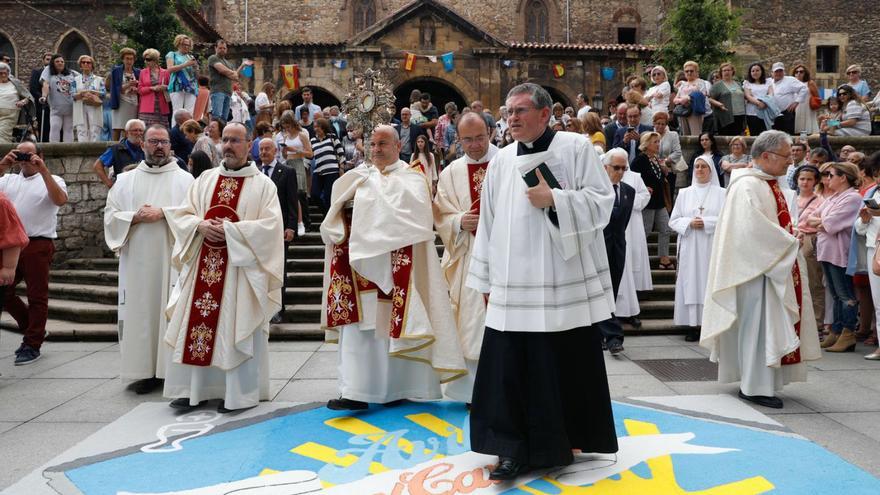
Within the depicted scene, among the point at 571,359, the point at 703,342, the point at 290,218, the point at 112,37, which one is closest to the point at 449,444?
the point at 571,359

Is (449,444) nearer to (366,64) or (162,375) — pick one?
(162,375)

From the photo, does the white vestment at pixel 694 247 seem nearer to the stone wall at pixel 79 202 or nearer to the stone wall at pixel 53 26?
the stone wall at pixel 79 202

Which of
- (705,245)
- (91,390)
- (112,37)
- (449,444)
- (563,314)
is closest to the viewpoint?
(563,314)

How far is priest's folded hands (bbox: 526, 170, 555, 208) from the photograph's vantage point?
12.5ft

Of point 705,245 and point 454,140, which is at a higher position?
point 454,140

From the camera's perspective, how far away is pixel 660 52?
2214 cm

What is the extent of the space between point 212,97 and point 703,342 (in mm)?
10290

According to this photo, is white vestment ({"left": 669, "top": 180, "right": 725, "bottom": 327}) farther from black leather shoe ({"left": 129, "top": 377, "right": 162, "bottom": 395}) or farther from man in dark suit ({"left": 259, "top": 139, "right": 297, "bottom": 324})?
black leather shoe ({"left": 129, "top": 377, "right": 162, "bottom": 395})

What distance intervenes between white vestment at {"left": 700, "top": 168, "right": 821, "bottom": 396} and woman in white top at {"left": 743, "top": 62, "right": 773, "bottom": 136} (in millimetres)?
8830

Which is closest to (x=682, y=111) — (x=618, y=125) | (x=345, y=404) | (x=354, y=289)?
(x=618, y=125)

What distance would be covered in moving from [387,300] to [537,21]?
27800mm

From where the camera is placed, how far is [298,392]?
6.04 m

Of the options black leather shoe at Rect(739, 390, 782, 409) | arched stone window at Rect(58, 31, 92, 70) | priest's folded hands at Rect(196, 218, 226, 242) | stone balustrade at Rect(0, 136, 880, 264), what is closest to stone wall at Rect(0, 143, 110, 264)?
stone balustrade at Rect(0, 136, 880, 264)

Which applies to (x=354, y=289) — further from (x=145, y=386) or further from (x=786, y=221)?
(x=786, y=221)
